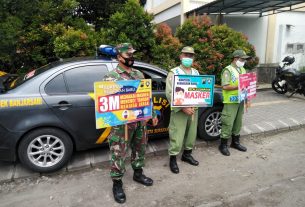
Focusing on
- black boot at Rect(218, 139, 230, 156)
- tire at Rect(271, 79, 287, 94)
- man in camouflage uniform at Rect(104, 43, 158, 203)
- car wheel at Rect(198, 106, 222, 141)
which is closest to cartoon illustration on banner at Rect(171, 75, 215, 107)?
man in camouflage uniform at Rect(104, 43, 158, 203)

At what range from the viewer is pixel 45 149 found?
3.75m

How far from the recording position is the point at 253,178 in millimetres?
3832

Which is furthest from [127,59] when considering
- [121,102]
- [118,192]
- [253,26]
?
[253,26]

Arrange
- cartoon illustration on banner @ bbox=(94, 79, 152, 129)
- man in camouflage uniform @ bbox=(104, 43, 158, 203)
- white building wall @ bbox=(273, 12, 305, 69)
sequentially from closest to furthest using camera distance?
cartoon illustration on banner @ bbox=(94, 79, 152, 129) < man in camouflage uniform @ bbox=(104, 43, 158, 203) < white building wall @ bbox=(273, 12, 305, 69)

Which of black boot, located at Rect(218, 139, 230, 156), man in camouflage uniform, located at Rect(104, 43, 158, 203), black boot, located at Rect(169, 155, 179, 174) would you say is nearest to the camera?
man in camouflage uniform, located at Rect(104, 43, 158, 203)

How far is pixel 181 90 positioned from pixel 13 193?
255cm

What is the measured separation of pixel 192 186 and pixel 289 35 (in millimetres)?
10214

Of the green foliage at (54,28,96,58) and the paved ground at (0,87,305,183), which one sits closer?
the paved ground at (0,87,305,183)

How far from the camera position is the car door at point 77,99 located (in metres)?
3.78

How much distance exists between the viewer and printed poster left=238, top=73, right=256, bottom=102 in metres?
4.34

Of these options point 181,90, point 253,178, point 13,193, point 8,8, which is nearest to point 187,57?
point 181,90

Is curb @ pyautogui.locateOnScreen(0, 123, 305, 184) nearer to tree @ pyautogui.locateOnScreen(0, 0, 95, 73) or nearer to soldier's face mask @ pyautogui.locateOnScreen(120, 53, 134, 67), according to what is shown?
soldier's face mask @ pyautogui.locateOnScreen(120, 53, 134, 67)

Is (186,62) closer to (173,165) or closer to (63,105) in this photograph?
(173,165)

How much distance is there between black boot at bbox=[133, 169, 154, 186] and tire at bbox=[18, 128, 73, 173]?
102 cm
